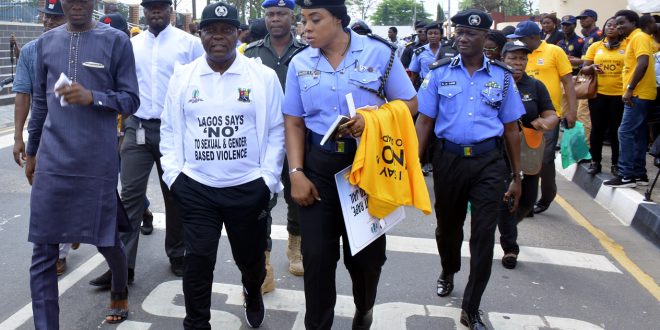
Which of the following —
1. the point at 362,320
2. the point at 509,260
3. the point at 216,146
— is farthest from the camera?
the point at 509,260

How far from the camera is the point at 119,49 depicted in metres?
3.88

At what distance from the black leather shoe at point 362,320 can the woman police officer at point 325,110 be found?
0.31 m

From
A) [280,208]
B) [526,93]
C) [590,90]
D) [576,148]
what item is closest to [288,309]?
[526,93]

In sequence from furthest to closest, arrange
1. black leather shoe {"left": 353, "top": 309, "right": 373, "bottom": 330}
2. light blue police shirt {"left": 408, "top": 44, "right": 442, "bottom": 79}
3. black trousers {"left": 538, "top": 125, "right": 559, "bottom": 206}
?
1. light blue police shirt {"left": 408, "top": 44, "right": 442, "bottom": 79}
2. black trousers {"left": 538, "top": 125, "right": 559, "bottom": 206}
3. black leather shoe {"left": 353, "top": 309, "right": 373, "bottom": 330}

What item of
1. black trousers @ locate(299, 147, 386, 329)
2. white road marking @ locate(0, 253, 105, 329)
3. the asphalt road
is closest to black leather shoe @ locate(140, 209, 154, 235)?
the asphalt road

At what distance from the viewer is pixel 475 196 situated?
428 centimetres

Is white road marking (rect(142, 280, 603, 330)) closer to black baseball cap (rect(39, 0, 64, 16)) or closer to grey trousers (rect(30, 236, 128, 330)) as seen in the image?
grey trousers (rect(30, 236, 128, 330))

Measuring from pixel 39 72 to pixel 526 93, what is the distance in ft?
10.9

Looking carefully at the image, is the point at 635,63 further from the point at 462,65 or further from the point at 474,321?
the point at 474,321

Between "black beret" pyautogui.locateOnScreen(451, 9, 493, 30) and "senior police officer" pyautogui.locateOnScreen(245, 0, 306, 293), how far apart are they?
3.80 feet

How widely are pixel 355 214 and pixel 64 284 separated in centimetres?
257

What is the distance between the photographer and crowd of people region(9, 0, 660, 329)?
3.48 m

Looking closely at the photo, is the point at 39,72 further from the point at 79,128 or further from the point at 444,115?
the point at 444,115

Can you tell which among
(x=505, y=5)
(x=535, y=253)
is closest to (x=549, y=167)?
(x=535, y=253)
